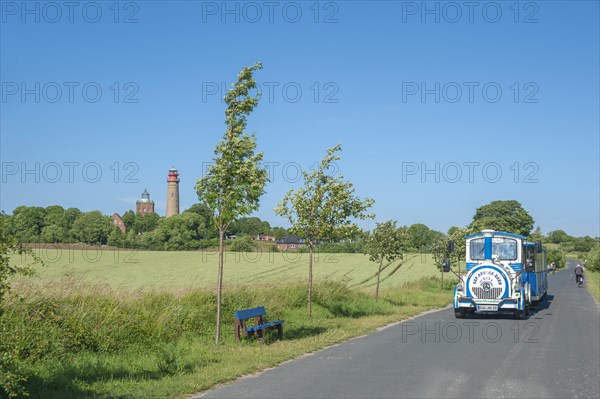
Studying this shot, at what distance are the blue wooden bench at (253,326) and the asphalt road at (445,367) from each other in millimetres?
1745

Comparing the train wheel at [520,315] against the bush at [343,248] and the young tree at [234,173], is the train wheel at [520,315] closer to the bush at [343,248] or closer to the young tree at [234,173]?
the young tree at [234,173]

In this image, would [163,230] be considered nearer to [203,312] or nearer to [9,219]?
[203,312]

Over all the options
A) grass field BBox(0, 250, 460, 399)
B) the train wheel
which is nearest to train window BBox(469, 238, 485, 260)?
the train wheel

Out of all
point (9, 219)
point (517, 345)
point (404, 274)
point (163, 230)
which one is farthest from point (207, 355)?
point (163, 230)

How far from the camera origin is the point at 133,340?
511 inches

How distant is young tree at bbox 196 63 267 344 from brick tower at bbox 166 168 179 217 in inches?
6382

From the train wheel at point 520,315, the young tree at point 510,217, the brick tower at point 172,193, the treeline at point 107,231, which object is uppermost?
the brick tower at point 172,193

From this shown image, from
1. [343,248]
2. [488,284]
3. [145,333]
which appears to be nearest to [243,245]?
[343,248]

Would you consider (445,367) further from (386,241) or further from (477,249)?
(386,241)

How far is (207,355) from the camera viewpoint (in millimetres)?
12422

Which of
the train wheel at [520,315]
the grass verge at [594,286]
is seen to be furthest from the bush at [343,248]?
the train wheel at [520,315]

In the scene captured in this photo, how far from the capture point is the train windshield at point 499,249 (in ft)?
76.6

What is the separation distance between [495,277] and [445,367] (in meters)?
11.3

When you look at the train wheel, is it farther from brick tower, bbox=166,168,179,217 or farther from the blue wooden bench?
brick tower, bbox=166,168,179,217
